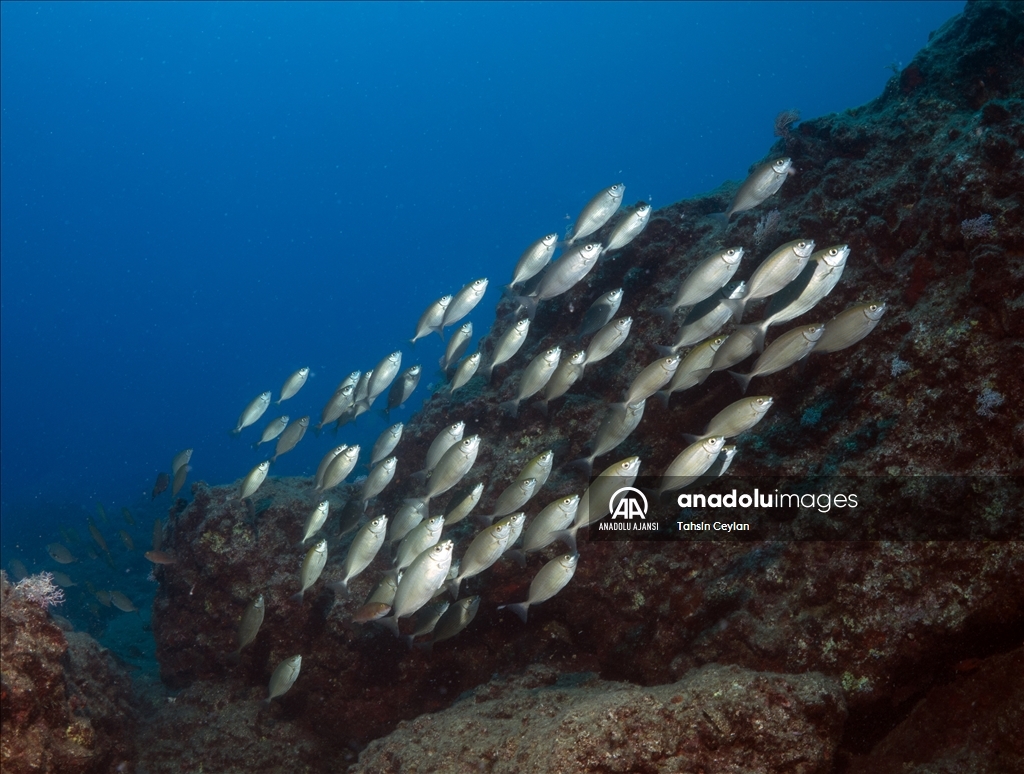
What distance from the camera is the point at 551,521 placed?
13.5 ft

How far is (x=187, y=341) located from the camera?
156 metres

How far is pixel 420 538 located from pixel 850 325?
11.4 ft

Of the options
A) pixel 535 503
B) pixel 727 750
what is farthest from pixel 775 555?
pixel 535 503

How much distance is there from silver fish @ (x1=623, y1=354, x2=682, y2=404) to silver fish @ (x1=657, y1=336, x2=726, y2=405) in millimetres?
65

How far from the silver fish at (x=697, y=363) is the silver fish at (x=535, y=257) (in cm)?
186

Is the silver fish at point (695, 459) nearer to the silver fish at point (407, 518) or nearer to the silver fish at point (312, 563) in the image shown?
the silver fish at point (407, 518)

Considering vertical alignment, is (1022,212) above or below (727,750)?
above

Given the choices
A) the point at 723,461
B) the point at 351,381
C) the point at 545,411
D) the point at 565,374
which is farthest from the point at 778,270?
the point at 351,381

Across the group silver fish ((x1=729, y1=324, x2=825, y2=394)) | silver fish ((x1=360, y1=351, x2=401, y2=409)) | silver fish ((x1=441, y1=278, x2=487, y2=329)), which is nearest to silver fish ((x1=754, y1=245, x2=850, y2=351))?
silver fish ((x1=729, y1=324, x2=825, y2=394))

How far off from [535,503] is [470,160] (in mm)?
190616

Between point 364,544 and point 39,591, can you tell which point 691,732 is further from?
point 39,591

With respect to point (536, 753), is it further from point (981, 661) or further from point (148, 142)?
point (148, 142)

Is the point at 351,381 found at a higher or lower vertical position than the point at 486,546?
higher

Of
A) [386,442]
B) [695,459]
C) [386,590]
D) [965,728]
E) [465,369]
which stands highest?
[465,369]
